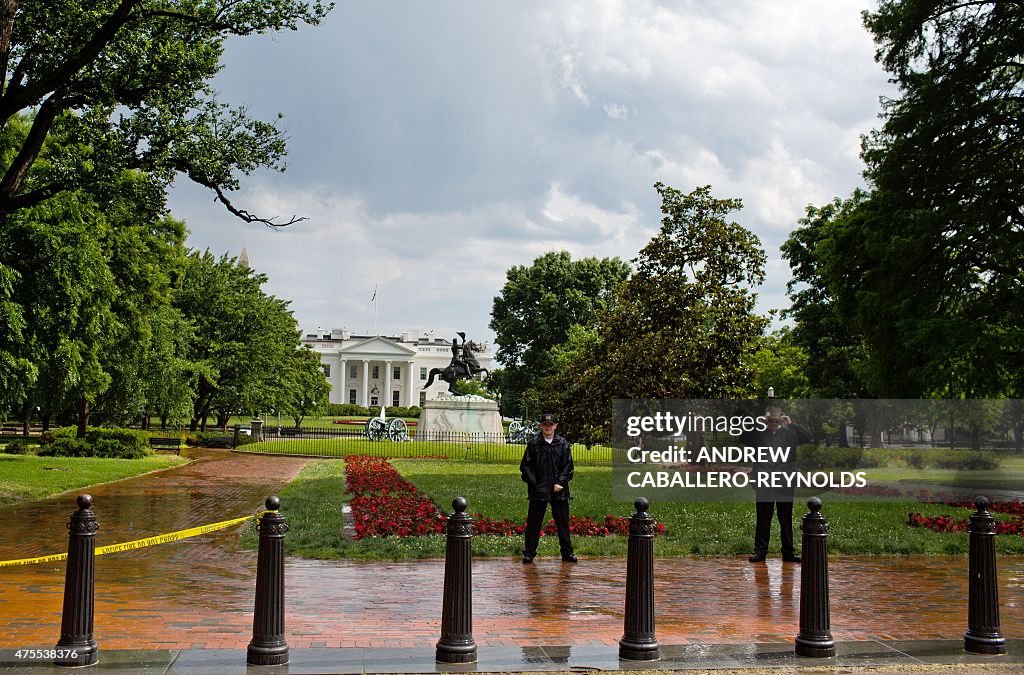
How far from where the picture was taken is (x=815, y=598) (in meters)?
6.22

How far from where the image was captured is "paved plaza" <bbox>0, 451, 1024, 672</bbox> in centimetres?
637

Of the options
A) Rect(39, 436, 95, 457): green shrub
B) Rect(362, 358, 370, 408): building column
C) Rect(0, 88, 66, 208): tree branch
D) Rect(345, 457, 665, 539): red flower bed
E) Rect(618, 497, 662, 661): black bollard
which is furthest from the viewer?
Rect(362, 358, 370, 408): building column

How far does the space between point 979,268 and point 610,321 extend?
9.70m

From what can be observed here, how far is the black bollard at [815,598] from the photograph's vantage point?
243 inches

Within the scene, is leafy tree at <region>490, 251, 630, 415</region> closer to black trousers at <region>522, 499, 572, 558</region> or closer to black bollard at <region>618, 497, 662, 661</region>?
black trousers at <region>522, 499, 572, 558</region>

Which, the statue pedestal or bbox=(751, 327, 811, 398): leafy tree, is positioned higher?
bbox=(751, 327, 811, 398): leafy tree

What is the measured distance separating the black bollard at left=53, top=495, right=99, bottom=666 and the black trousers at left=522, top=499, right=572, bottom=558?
5.51 m

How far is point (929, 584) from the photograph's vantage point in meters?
9.38

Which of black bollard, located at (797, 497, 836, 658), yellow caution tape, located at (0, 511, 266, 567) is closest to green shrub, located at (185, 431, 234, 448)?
yellow caution tape, located at (0, 511, 266, 567)

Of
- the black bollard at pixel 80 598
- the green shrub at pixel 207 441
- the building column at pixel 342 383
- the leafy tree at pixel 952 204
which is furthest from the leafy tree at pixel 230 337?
the building column at pixel 342 383

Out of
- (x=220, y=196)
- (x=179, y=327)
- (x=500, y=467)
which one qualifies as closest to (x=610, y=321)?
(x=500, y=467)

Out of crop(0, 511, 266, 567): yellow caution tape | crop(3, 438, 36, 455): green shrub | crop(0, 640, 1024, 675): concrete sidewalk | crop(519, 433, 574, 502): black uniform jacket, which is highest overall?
crop(519, 433, 574, 502): black uniform jacket

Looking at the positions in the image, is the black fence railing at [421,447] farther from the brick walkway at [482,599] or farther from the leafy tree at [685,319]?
the brick walkway at [482,599]

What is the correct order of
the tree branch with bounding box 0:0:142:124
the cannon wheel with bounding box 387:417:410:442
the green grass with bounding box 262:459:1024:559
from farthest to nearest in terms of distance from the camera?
1. the cannon wheel with bounding box 387:417:410:442
2. the tree branch with bounding box 0:0:142:124
3. the green grass with bounding box 262:459:1024:559
